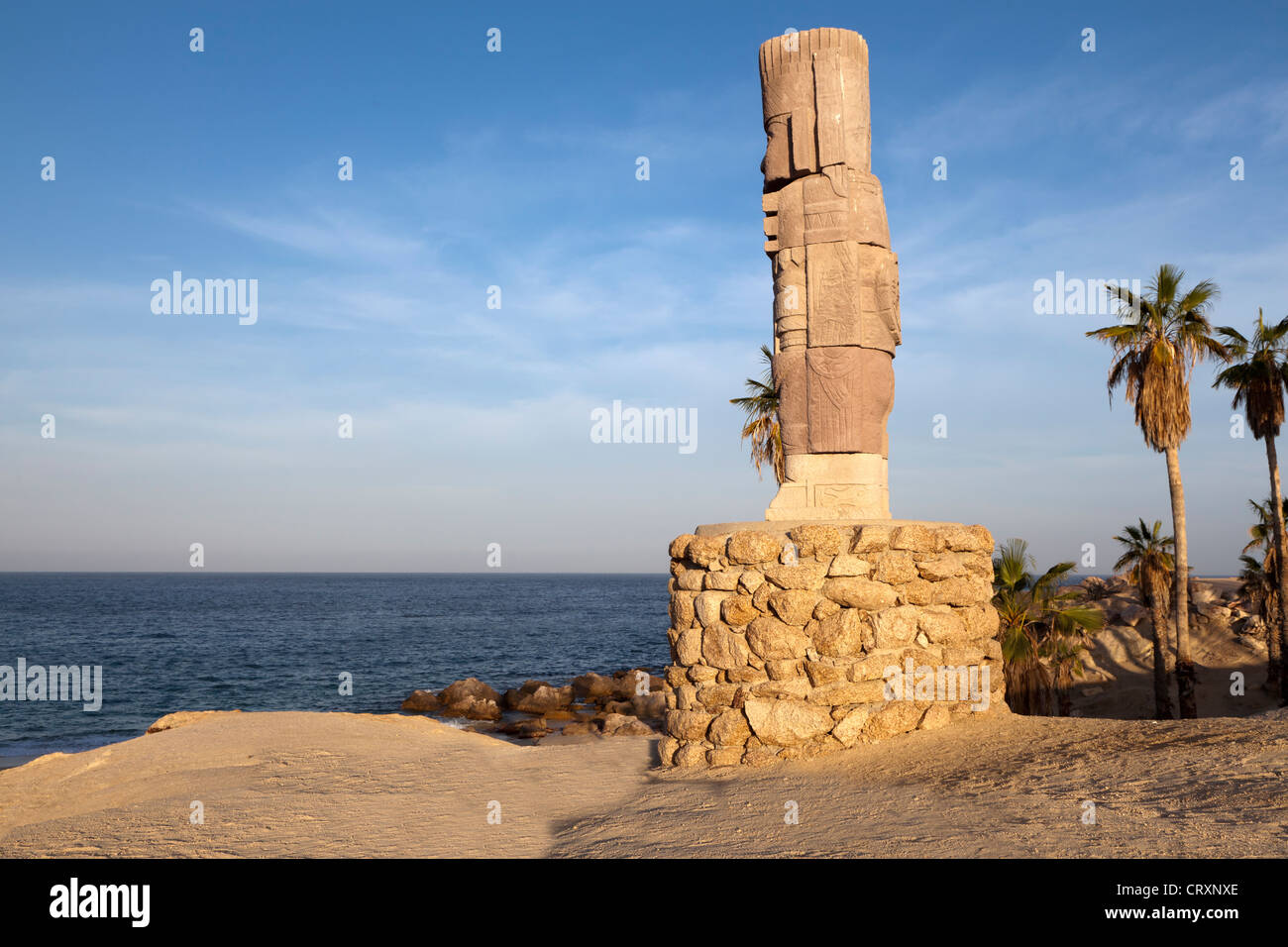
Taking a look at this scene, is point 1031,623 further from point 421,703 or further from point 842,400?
point 421,703

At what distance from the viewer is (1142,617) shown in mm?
30062

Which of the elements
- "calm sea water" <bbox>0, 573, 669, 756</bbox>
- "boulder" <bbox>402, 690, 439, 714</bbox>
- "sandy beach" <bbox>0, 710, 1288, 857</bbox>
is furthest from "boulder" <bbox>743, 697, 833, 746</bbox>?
"calm sea water" <bbox>0, 573, 669, 756</bbox>

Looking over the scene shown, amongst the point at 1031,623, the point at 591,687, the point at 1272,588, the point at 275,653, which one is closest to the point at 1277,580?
the point at 1272,588

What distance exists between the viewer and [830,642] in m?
7.68

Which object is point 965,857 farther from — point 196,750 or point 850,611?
point 196,750

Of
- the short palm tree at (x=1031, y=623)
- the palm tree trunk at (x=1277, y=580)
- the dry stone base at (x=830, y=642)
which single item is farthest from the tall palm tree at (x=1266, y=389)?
the dry stone base at (x=830, y=642)

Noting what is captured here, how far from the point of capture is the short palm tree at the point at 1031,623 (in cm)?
1323

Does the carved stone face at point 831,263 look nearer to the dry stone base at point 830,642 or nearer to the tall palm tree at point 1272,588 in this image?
the dry stone base at point 830,642

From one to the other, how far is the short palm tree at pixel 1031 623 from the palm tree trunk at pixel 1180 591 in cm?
471

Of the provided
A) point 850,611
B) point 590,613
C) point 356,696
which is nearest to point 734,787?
point 850,611

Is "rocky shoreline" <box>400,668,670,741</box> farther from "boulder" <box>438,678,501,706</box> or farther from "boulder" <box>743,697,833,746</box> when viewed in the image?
"boulder" <box>743,697,833,746</box>

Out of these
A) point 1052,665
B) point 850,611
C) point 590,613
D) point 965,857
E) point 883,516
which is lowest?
point 590,613
